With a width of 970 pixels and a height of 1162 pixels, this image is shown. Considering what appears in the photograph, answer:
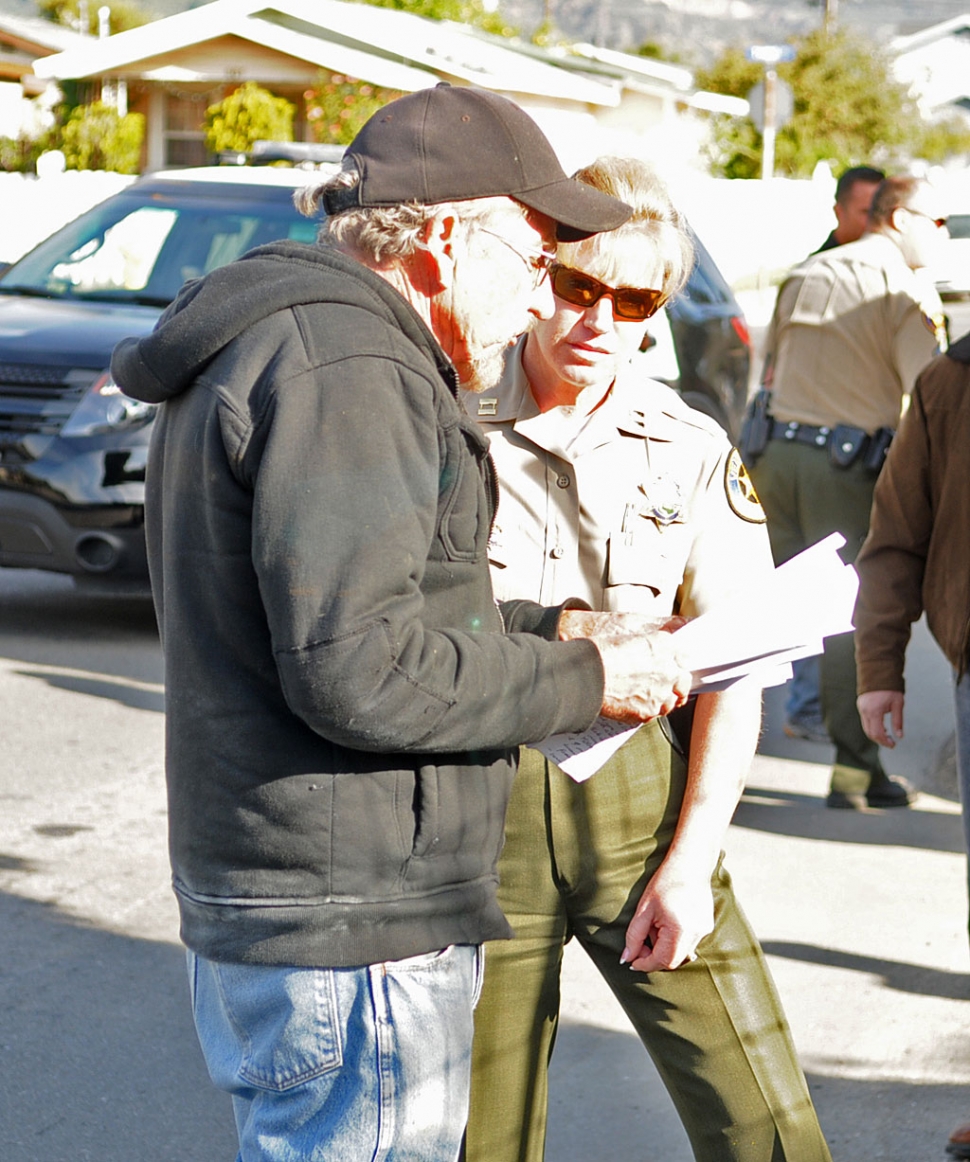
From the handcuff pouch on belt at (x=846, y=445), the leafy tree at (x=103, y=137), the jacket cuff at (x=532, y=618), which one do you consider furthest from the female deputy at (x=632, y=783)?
the leafy tree at (x=103, y=137)

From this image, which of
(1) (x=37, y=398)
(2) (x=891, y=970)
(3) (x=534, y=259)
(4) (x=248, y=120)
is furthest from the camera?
(4) (x=248, y=120)

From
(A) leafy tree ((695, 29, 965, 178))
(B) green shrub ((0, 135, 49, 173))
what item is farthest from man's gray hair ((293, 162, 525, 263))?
(A) leafy tree ((695, 29, 965, 178))

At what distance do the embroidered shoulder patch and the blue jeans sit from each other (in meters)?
0.90

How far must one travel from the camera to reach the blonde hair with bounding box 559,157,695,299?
8.13 ft

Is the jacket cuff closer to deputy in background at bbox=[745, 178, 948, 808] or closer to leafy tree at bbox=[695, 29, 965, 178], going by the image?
deputy in background at bbox=[745, 178, 948, 808]

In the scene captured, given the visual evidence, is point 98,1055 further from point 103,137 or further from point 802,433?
point 103,137

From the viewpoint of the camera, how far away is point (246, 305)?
1.77 m

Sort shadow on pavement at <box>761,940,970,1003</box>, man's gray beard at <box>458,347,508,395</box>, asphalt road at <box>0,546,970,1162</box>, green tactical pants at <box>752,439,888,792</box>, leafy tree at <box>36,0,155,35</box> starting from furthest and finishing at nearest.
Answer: leafy tree at <box>36,0,155,35</box> → green tactical pants at <box>752,439,888,792</box> → shadow on pavement at <box>761,940,970,1003</box> → asphalt road at <box>0,546,970,1162</box> → man's gray beard at <box>458,347,508,395</box>

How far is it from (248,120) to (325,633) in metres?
27.1

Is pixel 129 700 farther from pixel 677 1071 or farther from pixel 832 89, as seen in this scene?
pixel 832 89

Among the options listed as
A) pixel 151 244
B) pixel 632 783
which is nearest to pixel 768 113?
pixel 151 244

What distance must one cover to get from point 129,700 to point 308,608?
16.8 ft

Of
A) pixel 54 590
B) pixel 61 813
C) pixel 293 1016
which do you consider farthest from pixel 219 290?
pixel 54 590

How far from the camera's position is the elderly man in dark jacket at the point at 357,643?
172cm
